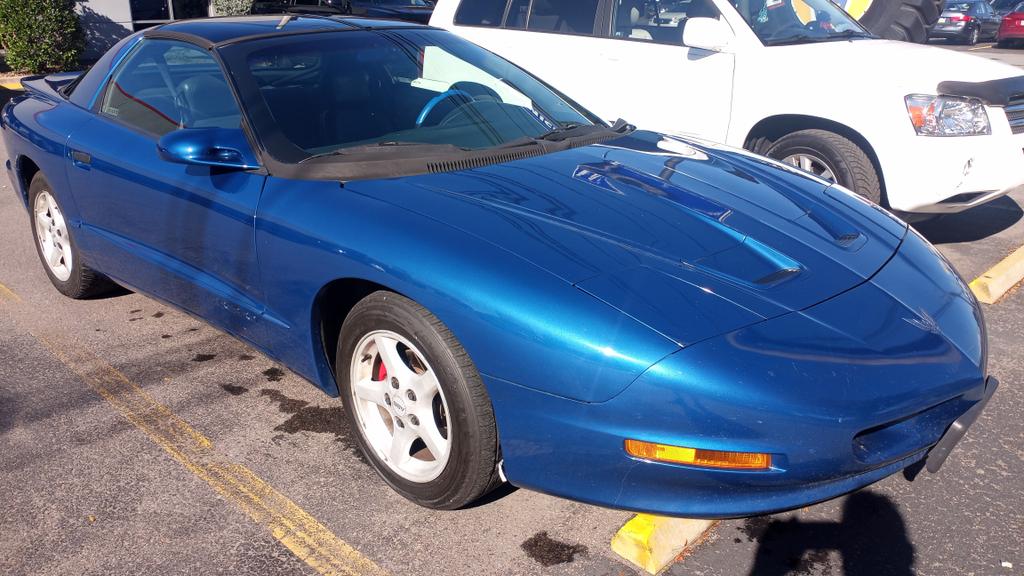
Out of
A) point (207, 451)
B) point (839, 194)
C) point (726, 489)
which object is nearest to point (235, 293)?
point (207, 451)

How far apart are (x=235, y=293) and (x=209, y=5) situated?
15.0 meters

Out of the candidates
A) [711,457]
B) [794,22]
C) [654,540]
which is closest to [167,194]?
[654,540]

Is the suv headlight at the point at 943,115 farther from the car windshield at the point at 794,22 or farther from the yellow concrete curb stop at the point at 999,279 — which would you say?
the car windshield at the point at 794,22

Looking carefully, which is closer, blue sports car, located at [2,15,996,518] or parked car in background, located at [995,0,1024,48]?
blue sports car, located at [2,15,996,518]

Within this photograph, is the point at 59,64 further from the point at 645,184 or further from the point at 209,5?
the point at 645,184

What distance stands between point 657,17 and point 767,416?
4520 millimetres

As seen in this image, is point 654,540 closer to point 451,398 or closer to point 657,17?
point 451,398

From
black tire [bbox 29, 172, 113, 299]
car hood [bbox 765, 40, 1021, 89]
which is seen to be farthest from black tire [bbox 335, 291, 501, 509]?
car hood [bbox 765, 40, 1021, 89]

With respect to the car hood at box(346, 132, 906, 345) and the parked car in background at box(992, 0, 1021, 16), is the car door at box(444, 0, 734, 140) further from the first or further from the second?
the parked car in background at box(992, 0, 1021, 16)

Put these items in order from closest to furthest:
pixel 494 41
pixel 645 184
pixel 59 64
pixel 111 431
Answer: pixel 645 184 < pixel 111 431 < pixel 494 41 < pixel 59 64

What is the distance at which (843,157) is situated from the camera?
5234 millimetres

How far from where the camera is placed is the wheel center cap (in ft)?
9.15

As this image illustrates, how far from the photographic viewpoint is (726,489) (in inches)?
89.2

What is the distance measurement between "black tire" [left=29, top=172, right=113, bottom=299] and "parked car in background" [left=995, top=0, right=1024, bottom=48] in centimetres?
2401
